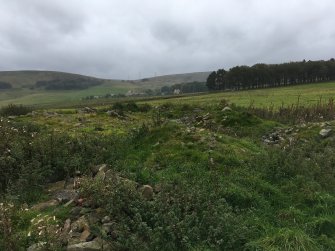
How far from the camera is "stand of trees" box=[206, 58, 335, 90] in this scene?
113 metres

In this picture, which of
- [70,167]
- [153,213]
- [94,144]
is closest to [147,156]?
[94,144]

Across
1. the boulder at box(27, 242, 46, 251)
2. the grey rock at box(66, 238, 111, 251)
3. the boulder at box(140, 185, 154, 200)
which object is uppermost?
the boulder at box(140, 185, 154, 200)

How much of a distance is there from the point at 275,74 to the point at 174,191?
111428 mm

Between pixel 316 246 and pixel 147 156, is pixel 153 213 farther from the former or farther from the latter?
pixel 147 156

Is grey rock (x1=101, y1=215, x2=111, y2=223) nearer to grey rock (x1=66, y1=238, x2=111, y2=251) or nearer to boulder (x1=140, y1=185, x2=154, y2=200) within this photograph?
grey rock (x1=66, y1=238, x2=111, y2=251)

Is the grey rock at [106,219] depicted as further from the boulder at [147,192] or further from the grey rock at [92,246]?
the boulder at [147,192]

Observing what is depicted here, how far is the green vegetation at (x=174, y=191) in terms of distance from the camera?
7.15 meters

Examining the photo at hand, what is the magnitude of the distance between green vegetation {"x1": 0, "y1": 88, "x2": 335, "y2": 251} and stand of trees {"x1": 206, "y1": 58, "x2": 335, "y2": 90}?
10162 centimetres

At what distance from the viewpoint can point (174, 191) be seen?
8586mm

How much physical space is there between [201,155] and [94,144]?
3.14 metres

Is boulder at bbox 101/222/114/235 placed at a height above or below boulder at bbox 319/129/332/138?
above

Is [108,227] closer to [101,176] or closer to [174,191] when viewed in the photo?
[174,191]

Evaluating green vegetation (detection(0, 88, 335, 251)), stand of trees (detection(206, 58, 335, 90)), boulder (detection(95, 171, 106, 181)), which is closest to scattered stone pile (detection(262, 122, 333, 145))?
green vegetation (detection(0, 88, 335, 251))

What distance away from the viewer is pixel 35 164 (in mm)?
9609
